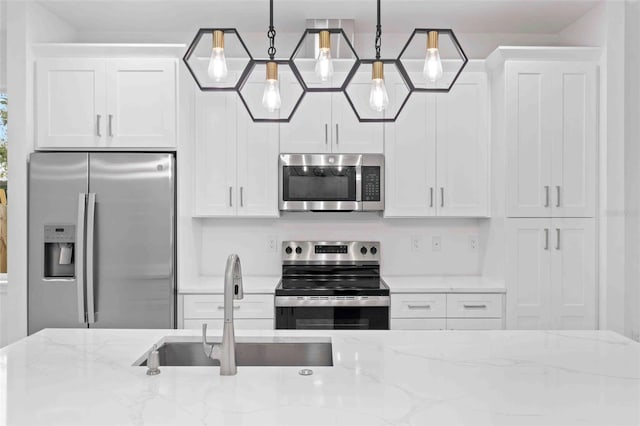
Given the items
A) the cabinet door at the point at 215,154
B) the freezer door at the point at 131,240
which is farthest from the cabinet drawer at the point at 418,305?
the freezer door at the point at 131,240

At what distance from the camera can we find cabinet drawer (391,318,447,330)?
3.17 m

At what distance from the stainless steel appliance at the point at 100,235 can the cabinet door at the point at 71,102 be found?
0.55 ft

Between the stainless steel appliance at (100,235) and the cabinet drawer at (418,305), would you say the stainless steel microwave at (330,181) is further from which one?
the stainless steel appliance at (100,235)

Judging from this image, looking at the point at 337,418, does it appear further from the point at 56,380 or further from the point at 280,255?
the point at 280,255

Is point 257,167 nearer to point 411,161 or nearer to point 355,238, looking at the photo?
point 355,238

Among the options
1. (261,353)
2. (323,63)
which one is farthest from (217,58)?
(261,353)

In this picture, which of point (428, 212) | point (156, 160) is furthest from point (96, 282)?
point (428, 212)

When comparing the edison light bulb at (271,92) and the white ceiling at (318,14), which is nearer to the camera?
the edison light bulb at (271,92)

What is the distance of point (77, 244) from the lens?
300cm

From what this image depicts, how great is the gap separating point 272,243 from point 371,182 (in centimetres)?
88

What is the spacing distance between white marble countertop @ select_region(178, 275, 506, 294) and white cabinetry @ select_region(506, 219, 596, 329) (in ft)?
0.70

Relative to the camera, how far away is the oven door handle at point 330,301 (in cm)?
311

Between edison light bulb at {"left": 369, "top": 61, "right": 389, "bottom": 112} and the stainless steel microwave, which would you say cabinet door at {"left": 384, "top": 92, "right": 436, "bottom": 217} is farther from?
edison light bulb at {"left": 369, "top": 61, "right": 389, "bottom": 112}

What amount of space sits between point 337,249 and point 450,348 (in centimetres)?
196
